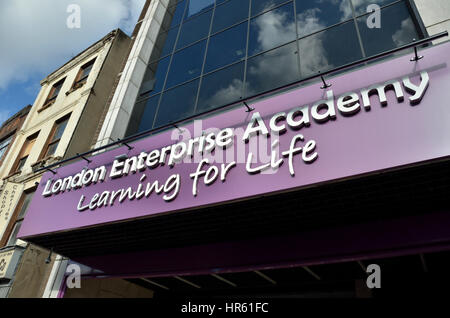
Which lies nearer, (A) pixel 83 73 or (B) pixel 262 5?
(B) pixel 262 5

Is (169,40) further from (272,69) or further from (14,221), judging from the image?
(14,221)

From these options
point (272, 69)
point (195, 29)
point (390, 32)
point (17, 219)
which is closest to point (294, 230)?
point (272, 69)

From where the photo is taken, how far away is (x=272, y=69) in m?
8.84

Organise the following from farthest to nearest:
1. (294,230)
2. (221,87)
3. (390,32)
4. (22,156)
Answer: (22,156) → (221,87) → (390,32) → (294,230)

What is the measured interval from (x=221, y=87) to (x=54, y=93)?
37.8 feet

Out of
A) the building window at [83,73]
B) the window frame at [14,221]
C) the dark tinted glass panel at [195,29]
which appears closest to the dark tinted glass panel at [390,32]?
the dark tinted glass panel at [195,29]

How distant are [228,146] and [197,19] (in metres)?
8.32

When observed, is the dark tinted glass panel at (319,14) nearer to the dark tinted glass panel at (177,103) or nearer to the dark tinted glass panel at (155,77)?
the dark tinted glass panel at (177,103)

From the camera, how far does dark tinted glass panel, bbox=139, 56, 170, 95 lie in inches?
467

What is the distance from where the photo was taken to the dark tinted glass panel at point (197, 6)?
1263cm

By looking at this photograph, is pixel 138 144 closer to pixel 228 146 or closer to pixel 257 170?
pixel 228 146

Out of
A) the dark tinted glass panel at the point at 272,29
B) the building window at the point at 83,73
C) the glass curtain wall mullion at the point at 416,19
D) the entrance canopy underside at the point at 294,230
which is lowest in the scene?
the entrance canopy underside at the point at 294,230

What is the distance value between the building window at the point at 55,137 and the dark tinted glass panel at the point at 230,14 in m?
7.67

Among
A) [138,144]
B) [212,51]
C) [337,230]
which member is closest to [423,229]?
[337,230]
